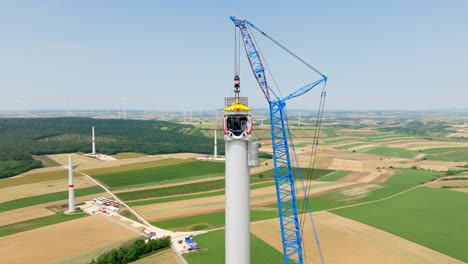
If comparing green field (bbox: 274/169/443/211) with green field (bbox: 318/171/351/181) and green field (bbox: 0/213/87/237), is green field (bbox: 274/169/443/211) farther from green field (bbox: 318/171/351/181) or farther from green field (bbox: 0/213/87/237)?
green field (bbox: 0/213/87/237)

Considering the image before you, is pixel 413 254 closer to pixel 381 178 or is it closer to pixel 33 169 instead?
pixel 381 178

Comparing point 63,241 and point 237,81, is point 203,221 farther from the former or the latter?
point 237,81

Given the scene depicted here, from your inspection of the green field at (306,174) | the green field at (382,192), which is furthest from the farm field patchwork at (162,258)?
the green field at (306,174)

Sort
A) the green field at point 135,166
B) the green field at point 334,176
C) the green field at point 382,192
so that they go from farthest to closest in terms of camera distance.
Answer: the green field at point 135,166 → the green field at point 334,176 → the green field at point 382,192

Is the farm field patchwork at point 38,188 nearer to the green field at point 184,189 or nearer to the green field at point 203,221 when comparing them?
the green field at point 184,189

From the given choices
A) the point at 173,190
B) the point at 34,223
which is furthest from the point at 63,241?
the point at 173,190

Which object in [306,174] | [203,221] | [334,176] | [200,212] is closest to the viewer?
[203,221]
